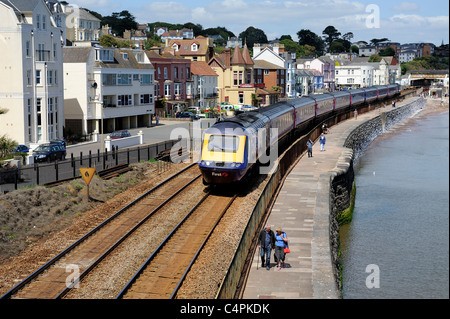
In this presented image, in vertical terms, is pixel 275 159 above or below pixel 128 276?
above

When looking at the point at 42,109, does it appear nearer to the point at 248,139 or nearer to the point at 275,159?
the point at 275,159

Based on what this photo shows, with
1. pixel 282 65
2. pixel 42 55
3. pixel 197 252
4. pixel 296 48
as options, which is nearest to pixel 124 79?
pixel 42 55

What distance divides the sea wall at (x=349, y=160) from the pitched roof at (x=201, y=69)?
944 inches

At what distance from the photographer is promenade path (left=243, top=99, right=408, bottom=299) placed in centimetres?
1580

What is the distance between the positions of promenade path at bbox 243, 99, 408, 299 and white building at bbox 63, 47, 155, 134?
23856 mm

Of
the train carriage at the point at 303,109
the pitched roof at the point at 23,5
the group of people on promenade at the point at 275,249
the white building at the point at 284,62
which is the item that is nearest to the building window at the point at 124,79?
the pitched roof at the point at 23,5

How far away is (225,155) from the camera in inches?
1006

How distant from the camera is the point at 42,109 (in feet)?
142

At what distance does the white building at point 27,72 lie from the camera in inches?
1625

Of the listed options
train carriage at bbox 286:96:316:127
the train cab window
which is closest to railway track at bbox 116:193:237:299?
the train cab window

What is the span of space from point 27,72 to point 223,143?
2210cm
